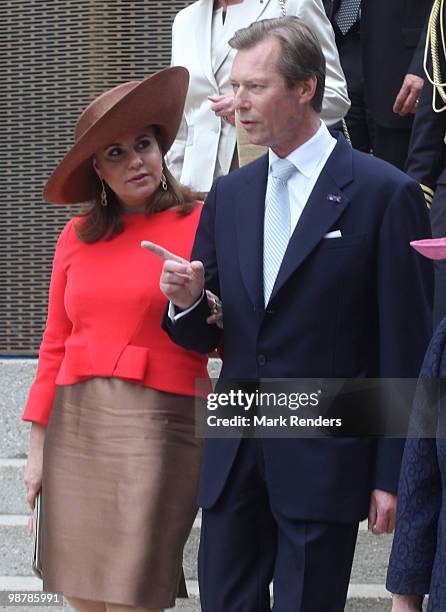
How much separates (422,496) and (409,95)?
2180 mm

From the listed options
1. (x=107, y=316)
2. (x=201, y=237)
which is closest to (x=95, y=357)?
(x=107, y=316)

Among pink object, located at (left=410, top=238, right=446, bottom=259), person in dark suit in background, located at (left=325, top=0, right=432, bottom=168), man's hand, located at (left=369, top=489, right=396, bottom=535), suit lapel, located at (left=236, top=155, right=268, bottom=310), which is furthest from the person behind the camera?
person in dark suit in background, located at (left=325, top=0, right=432, bottom=168)

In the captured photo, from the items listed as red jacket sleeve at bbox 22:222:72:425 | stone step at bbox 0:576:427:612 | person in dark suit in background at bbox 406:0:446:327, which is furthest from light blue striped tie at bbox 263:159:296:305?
stone step at bbox 0:576:427:612

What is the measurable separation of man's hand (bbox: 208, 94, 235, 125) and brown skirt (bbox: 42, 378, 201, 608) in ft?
3.15

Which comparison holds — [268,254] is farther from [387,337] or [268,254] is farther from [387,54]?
[387,54]

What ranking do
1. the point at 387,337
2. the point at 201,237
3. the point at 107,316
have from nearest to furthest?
the point at 387,337 < the point at 201,237 < the point at 107,316

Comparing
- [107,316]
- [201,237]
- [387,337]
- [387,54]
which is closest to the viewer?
[387,337]

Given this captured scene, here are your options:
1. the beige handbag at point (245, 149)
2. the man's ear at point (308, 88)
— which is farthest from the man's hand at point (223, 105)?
the man's ear at point (308, 88)

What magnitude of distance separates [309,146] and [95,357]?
92 cm

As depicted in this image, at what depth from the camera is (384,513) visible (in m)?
3.03

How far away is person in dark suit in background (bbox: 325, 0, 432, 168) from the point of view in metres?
4.66

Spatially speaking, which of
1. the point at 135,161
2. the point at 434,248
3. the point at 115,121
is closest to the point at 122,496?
the point at 135,161

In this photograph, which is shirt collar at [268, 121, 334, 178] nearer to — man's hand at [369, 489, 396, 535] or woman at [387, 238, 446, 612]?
woman at [387, 238, 446, 612]

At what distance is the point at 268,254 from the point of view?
3174 millimetres
